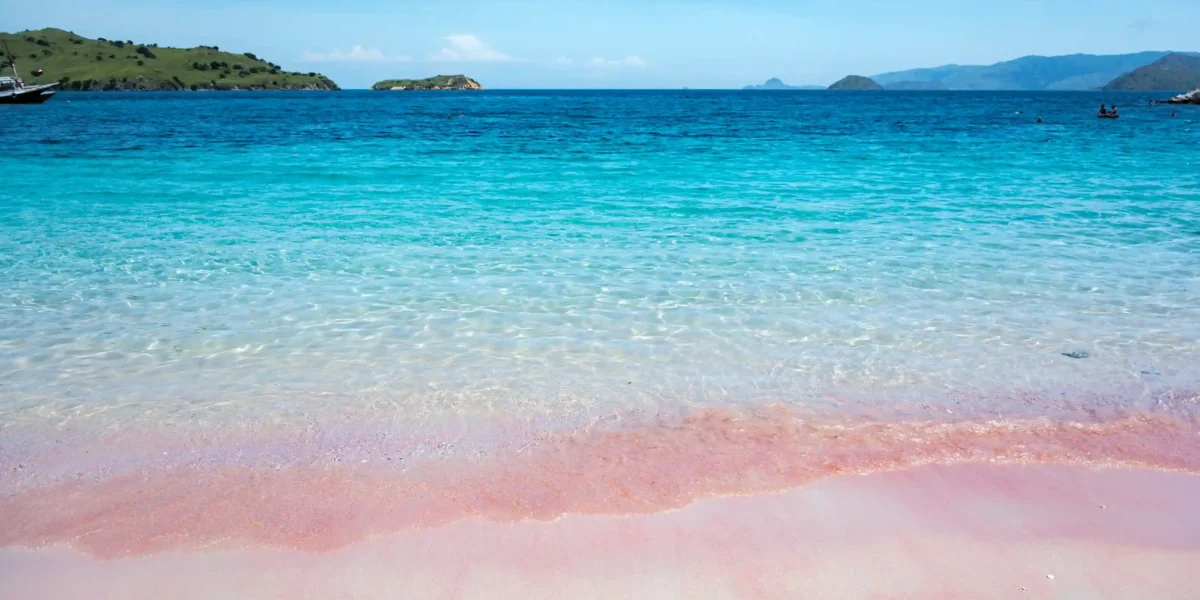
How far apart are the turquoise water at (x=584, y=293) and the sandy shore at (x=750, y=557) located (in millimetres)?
1642

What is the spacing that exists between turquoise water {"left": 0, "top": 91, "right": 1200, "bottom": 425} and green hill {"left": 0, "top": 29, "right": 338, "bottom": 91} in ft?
531

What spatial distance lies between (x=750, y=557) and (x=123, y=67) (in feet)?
635

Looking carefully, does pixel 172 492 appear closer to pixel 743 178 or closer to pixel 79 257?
pixel 79 257

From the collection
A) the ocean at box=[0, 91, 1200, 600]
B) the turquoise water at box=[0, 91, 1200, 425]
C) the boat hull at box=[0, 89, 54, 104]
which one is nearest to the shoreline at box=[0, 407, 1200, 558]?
the ocean at box=[0, 91, 1200, 600]

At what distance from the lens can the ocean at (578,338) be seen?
5559 mm

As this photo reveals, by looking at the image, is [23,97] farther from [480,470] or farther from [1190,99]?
[1190,99]

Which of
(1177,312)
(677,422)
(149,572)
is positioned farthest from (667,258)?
(149,572)

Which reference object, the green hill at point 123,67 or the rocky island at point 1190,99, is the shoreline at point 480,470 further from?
the green hill at point 123,67

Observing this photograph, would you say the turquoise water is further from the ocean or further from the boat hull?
the boat hull

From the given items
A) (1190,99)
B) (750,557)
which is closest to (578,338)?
(750,557)

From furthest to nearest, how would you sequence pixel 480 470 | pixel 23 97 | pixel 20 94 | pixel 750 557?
pixel 23 97, pixel 20 94, pixel 480 470, pixel 750 557

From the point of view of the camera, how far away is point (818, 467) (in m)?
5.35

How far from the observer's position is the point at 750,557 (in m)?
4.34

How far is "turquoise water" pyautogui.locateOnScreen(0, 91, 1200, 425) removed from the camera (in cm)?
675
